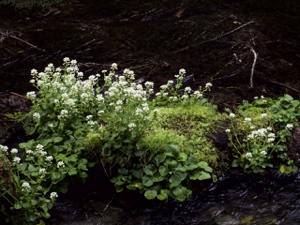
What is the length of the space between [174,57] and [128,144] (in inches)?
139

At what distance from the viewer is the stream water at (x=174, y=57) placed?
469cm

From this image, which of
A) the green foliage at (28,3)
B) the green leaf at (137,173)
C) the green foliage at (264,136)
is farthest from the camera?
the green foliage at (28,3)

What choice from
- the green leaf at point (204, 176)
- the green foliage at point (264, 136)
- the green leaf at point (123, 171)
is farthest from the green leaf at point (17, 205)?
the green foliage at point (264, 136)

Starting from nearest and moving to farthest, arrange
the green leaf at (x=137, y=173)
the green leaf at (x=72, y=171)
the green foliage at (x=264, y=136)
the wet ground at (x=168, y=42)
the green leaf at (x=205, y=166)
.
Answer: the green leaf at (x=72, y=171)
the green leaf at (x=137, y=173)
the green leaf at (x=205, y=166)
the green foliage at (x=264, y=136)
the wet ground at (x=168, y=42)

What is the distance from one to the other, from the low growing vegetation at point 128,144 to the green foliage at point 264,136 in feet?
0.04

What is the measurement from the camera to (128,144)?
4777mm

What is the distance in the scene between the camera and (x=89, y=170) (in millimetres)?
5020

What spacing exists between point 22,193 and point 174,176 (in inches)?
59.8

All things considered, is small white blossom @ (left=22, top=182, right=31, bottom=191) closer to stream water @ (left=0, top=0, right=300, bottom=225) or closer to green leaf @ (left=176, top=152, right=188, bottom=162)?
stream water @ (left=0, top=0, right=300, bottom=225)

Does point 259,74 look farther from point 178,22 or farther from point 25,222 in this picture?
point 25,222

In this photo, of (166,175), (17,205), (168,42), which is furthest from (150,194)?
(168,42)

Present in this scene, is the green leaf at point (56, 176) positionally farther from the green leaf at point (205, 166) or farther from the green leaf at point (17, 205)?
the green leaf at point (205, 166)

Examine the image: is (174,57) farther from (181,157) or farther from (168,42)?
(181,157)

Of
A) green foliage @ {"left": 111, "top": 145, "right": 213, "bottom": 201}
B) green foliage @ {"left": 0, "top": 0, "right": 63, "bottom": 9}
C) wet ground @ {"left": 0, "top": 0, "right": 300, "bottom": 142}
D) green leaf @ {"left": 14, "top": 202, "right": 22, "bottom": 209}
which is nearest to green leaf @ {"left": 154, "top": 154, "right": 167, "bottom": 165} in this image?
green foliage @ {"left": 111, "top": 145, "right": 213, "bottom": 201}
